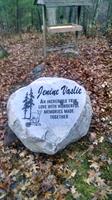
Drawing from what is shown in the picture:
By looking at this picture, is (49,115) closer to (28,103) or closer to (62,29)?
(28,103)

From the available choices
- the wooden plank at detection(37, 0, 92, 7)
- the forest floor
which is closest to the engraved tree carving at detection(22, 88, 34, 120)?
the forest floor

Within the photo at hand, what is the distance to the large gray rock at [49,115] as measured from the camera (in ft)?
17.6

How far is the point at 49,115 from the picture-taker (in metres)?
5.61

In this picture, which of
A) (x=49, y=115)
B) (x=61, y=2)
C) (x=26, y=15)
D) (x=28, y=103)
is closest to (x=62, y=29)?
(x=61, y=2)

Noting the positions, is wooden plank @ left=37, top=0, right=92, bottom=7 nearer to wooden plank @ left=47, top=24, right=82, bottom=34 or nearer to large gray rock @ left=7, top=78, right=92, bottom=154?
wooden plank @ left=47, top=24, right=82, bottom=34

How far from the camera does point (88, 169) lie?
5.09 m

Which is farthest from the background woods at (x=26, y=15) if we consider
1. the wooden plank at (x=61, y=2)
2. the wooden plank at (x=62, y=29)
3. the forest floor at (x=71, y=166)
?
the forest floor at (x=71, y=166)

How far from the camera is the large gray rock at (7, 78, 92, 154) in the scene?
5352 millimetres

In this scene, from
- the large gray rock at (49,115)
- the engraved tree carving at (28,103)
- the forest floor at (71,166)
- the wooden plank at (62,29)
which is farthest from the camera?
the wooden plank at (62,29)

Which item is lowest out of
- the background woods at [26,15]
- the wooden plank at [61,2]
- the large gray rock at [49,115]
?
the background woods at [26,15]

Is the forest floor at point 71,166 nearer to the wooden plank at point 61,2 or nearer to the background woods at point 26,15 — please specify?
the wooden plank at point 61,2

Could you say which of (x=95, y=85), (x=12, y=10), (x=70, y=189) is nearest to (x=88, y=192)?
(x=70, y=189)

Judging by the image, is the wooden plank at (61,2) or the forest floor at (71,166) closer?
the forest floor at (71,166)

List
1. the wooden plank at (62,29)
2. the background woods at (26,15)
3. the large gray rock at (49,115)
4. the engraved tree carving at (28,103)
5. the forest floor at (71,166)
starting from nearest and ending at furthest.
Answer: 1. the forest floor at (71,166)
2. the large gray rock at (49,115)
3. the engraved tree carving at (28,103)
4. the wooden plank at (62,29)
5. the background woods at (26,15)
